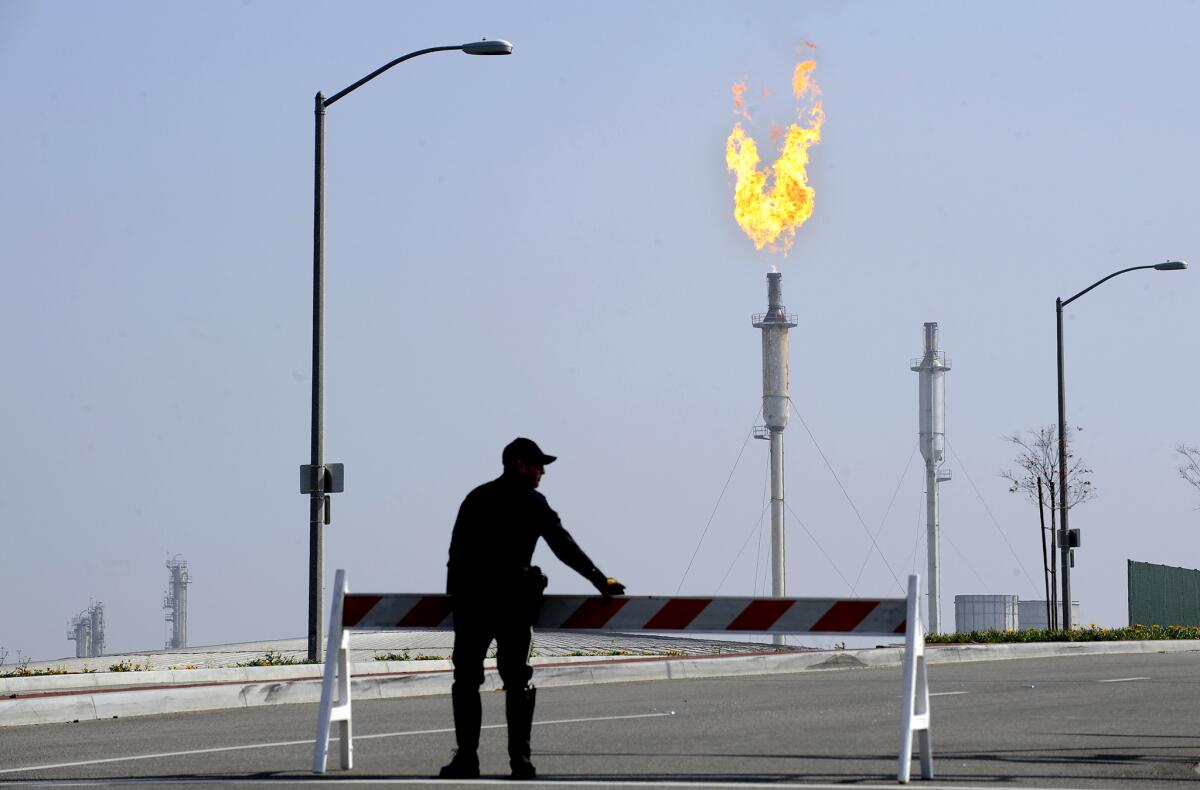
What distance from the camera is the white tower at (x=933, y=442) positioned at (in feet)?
303

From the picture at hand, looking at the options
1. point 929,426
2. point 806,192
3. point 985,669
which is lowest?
point 985,669

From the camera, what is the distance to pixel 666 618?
426 inches

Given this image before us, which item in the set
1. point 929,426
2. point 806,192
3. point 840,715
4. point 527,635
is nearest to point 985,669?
point 840,715

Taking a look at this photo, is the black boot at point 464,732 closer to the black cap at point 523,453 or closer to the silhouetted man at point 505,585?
the silhouetted man at point 505,585

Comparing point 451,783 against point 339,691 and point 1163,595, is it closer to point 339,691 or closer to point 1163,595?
Result: point 339,691

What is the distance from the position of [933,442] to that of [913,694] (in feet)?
272

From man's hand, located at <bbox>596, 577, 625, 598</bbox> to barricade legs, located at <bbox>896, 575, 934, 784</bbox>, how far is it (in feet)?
5.25

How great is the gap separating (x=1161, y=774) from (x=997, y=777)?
1189mm

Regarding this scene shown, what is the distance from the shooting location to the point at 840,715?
50.6ft

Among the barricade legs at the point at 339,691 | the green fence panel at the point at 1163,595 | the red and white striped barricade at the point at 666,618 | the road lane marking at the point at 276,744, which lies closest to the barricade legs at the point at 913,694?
the red and white striped barricade at the point at 666,618

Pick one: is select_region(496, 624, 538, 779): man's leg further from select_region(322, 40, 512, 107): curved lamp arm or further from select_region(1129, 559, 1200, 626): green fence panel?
select_region(1129, 559, 1200, 626): green fence panel

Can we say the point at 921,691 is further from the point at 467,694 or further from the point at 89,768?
the point at 89,768

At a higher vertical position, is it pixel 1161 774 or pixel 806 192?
pixel 806 192

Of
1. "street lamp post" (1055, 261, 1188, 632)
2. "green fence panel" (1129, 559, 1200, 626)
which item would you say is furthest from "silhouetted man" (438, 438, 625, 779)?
"green fence panel" (1129, 559, 1200, 626)
